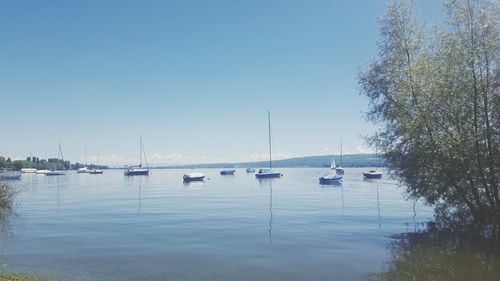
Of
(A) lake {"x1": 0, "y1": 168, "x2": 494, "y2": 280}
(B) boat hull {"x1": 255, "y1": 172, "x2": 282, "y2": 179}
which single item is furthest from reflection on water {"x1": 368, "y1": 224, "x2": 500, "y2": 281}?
(B) boat hull {"x1": 255, "y1": 172, "x2": 282, "y2": 179}

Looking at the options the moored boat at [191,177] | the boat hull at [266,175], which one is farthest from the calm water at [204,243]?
the boat hull at [266,175]

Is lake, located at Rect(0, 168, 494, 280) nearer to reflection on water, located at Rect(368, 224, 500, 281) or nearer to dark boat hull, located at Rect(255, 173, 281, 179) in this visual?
reflection on water, located at Rect(368, 224, 500, 281)

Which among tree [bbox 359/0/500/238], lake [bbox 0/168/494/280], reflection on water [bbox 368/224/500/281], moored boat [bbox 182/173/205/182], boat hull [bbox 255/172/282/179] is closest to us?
reflection on water [bbox 368/224/500/281]

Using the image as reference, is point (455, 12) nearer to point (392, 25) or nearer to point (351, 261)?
point (392, 25)

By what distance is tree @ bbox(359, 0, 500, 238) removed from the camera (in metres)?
31.1

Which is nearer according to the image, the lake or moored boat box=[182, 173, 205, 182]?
the lake

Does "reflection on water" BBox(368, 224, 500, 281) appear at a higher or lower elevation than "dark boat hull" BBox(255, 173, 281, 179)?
lower

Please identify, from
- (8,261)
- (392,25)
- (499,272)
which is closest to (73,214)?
(8,261)

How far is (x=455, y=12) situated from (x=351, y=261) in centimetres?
1945

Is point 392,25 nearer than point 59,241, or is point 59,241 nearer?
point 59,241

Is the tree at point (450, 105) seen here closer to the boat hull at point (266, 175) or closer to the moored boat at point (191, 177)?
the moored boat at point (191, 177)

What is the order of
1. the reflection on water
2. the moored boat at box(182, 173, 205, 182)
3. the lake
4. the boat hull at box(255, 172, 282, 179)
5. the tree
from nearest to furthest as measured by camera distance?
the reflection on water → the lake → the tree → the moored boat at box(182, 173, 205, 182) → the boat hull at box(255, 172, 282, 179)

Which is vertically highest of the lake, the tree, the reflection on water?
the tree

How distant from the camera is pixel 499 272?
22609 mm
